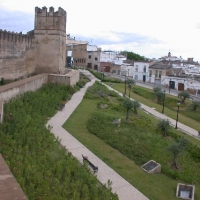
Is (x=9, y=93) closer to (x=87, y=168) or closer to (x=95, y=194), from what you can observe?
(x=87, y=168)

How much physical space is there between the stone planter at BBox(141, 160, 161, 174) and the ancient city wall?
10.4 m

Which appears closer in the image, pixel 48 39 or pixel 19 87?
pixel 19 87

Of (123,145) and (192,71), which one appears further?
(192,71)

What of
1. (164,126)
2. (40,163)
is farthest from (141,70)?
(40,163)

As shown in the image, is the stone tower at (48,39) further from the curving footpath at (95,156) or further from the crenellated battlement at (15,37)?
the curving footpath at (95,156)

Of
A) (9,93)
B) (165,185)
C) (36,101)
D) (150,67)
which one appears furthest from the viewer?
(150,67)

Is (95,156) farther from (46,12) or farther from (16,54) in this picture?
(46,12)

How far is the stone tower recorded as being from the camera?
71.4ft

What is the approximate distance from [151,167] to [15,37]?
41.8 feet

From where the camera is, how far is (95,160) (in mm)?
10016

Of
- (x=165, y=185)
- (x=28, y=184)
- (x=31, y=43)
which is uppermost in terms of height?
(x=31, y=43)

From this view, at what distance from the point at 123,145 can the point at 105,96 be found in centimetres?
1058

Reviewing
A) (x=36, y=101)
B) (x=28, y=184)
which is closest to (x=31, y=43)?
(x=36, y=101)

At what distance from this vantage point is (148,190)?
8.42 m
